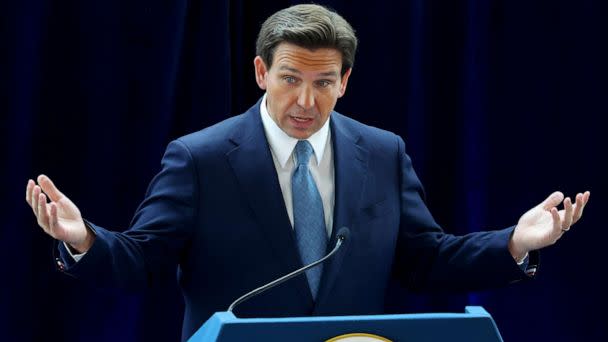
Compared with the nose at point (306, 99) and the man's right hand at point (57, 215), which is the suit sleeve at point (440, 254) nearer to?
the nose at point (306, 99)

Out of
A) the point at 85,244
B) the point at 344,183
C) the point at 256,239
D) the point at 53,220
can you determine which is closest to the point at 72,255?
the point at 85,244

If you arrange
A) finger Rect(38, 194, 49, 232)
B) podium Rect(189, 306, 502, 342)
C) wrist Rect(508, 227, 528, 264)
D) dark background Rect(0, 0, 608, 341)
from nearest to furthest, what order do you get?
podium Rect(189, 306, 502, 342) < finger Rect(38, 194, 49, 232) < wrist Rect(508, 227, 528, 264) < dark background Rect(0, 0, 608, 341)

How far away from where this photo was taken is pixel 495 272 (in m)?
2.21

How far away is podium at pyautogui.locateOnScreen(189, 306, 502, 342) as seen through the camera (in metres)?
1.57

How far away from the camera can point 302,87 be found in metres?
2.21

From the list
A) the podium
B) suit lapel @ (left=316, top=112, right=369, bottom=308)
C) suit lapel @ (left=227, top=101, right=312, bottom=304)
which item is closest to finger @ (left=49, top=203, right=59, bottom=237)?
the podium

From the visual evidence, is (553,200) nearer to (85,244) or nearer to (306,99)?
(306,99)

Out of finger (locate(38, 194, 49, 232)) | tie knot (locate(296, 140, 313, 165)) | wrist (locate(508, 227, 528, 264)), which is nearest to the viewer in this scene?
finger (locate(38, 194, 49, 232))

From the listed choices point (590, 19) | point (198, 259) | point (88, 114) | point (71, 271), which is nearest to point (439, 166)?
point (590, 19)

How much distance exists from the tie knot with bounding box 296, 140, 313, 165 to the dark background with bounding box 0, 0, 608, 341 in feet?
2.88

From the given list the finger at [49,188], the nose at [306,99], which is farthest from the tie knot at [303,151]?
the finger at [49,188]

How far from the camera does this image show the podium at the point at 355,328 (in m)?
1.57

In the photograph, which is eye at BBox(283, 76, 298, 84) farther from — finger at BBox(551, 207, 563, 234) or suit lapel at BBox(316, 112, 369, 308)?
finger at BBox(551, 207, 563, 234)

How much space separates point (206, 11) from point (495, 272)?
51.9 inches
